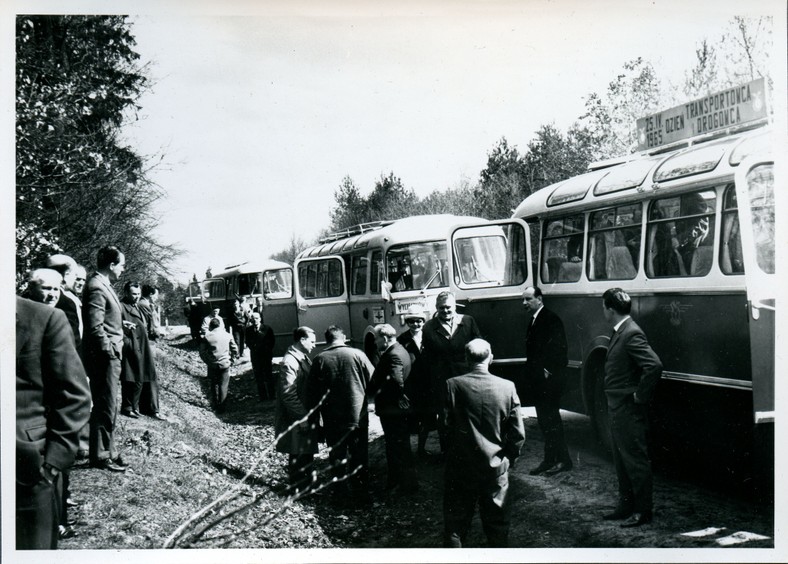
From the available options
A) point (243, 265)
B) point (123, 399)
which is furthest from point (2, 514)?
point (243, 265)

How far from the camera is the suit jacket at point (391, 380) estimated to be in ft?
19.7

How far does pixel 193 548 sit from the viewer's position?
514 centimetres

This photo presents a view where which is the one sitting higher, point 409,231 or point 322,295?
point 409,231

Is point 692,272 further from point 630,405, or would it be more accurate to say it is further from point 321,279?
point 321,279

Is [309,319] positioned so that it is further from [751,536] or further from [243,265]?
[751,536]

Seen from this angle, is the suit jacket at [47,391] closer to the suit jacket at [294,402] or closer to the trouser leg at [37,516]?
the trouser leg at [37,516]

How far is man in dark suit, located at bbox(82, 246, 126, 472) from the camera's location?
5477 millimetres

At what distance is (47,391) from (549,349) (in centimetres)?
384

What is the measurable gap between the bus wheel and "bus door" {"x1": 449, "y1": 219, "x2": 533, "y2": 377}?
2.29ft

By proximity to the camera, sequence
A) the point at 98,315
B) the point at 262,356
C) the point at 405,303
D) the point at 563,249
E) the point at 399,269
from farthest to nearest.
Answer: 1. the point at 262,356
2. the point at 399,269
3. the point at 405,303
4. the point at 563,249
5. the point at 98,315

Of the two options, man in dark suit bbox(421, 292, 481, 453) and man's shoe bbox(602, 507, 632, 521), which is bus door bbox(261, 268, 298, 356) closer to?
man in dark suit bbox(421, 292, 481, 453)

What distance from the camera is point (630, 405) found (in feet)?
16.2

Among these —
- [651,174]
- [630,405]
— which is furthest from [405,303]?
[630,405]

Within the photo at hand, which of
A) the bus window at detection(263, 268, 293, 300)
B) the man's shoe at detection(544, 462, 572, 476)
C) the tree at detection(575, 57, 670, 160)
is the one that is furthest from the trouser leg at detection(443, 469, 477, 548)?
the bus window at detection(263, 268, 293, 300)
